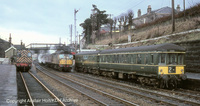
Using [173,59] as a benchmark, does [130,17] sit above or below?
above

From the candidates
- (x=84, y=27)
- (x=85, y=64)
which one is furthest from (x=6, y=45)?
(x=85, y=64)

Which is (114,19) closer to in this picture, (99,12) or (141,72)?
(99,12)

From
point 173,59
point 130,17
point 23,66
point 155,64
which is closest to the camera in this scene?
point 155,64

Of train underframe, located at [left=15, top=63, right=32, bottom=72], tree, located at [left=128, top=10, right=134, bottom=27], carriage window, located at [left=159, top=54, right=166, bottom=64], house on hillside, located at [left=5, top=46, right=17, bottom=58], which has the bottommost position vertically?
train underframe, located at [left=15, top=63, right=32, bottom=72]

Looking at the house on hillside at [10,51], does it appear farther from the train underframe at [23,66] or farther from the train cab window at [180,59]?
the train cab window at [180,59]

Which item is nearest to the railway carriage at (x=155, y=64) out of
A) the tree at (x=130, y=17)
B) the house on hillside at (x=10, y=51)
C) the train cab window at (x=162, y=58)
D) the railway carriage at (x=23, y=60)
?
the train cab window at (x=162, y=58)

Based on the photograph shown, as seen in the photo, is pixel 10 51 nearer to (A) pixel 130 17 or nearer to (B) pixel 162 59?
(A) pixel 130 17

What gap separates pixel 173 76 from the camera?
1452 cm

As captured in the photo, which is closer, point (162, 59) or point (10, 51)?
point (162, 59)

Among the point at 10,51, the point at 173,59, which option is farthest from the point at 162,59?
the point at 10,51

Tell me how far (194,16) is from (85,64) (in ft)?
49.2

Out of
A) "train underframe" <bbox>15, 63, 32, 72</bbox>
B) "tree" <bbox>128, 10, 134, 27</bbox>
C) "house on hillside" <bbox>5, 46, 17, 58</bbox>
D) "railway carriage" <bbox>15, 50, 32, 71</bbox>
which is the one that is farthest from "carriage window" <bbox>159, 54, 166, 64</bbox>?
"house on hillside" <bbox>5, 46, 17, 58</bbox>

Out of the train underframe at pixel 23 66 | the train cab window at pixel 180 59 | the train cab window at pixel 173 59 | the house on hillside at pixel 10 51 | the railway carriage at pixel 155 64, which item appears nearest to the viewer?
the railway carriage at pixel 155 64

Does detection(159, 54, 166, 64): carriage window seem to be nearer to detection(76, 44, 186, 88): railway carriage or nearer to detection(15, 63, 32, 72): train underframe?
detection(76, 44, 186, 88): railway carriage
